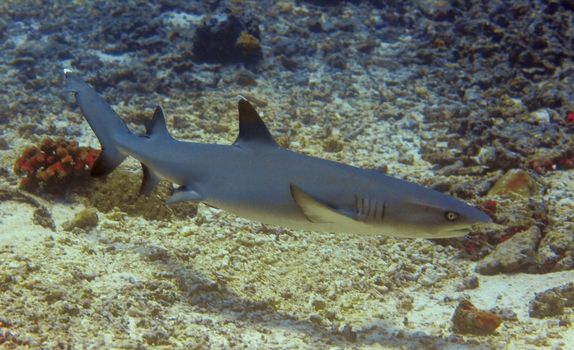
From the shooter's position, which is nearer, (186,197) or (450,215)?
(450,215)

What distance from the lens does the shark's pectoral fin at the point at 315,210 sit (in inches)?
110

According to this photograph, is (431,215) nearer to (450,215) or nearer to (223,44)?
(450,215)

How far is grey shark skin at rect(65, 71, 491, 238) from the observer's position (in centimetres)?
287

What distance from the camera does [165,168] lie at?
3561 mm

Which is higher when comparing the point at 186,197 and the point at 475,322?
the point at 186,197

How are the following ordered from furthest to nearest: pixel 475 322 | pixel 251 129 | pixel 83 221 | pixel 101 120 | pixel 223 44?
1. pixel 223 44
2. pixel 83 221
3. pixel 101 120
4. pixel 475 322
5. pixel 251 129

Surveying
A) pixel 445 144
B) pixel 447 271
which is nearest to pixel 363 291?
pixel 447 271

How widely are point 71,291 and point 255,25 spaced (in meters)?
8.59


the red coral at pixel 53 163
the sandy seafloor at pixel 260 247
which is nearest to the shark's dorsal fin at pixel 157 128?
the sandy seafloor at pixel 260 247

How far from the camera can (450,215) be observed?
9.22ft

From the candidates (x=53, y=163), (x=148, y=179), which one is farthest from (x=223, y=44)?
(x=148, y=179)

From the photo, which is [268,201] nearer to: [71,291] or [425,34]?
[71,291]

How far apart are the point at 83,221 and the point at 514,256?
13.4 feet

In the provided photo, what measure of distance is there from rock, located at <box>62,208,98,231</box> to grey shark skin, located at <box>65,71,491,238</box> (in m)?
1.05
